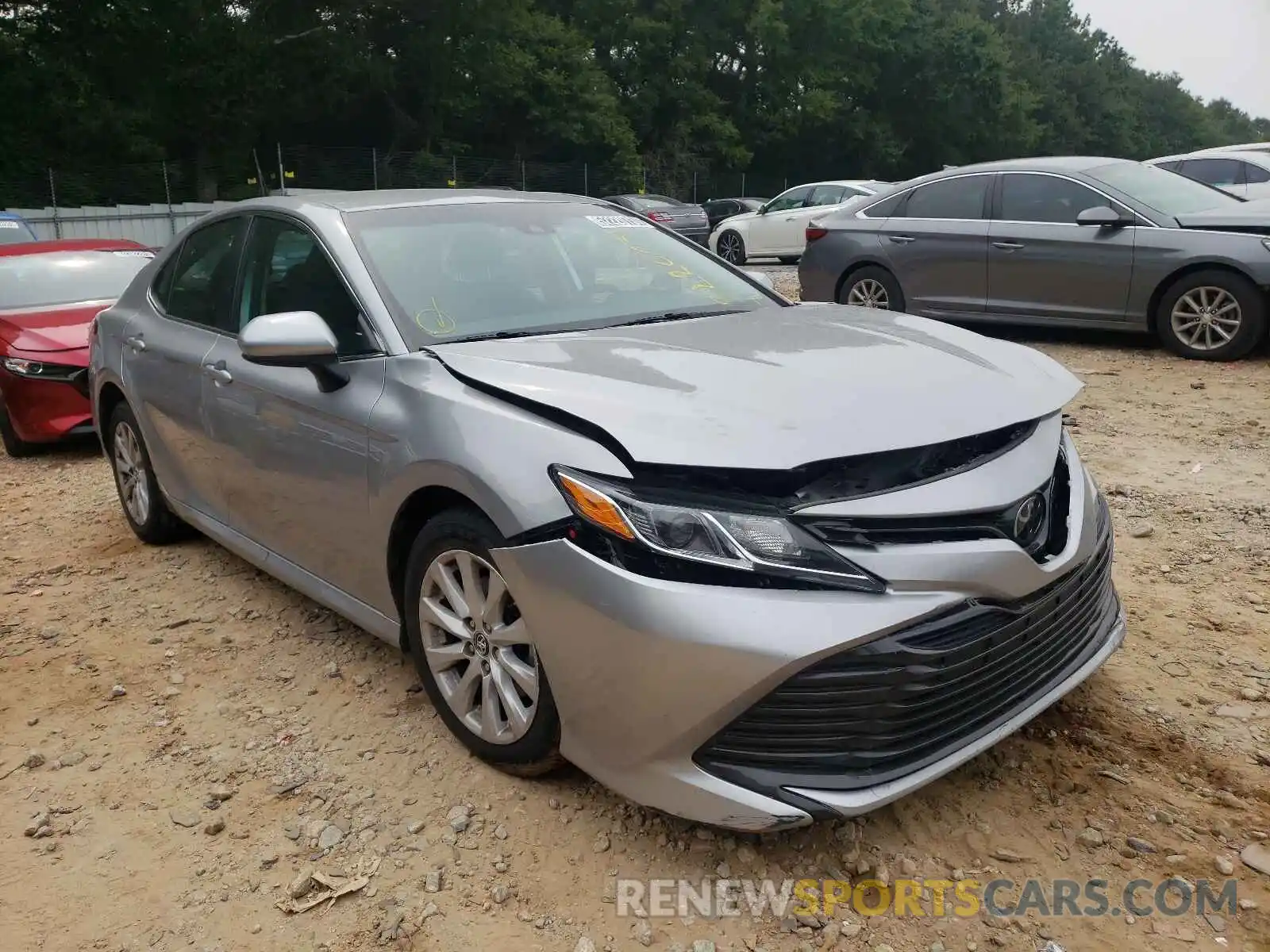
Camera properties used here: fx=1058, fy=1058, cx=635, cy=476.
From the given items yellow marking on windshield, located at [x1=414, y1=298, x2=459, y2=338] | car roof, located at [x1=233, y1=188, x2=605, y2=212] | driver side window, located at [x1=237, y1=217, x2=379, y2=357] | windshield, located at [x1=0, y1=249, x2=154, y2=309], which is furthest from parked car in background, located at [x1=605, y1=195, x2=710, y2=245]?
yellow marking on windshield, located at [x1=414, y1=298, x2=459, y2=338]

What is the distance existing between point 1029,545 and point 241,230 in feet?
9.96

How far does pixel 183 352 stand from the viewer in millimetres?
4074

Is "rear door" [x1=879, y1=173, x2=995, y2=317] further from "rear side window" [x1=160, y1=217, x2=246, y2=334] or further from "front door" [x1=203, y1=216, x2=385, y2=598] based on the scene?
"front door" [x1=203, y1=216, x2=385, y2=598]

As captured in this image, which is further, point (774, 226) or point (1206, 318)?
point (774, 226)

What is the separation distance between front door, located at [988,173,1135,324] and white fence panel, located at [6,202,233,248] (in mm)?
16439

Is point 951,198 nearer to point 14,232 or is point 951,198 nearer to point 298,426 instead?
point 298,426

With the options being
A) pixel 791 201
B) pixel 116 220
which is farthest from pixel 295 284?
pixel 116 220

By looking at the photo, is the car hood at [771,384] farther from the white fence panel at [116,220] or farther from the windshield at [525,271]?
the white fence panel at [116,220]

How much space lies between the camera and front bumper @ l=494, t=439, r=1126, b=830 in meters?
2.15

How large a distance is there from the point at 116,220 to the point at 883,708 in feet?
80.3

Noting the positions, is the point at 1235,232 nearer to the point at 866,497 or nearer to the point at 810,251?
the point at 810,251

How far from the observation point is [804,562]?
220 centimetres

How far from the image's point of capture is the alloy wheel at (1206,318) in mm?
7461

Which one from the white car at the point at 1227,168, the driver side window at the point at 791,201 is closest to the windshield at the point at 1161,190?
the white car at the point at 1227,168
